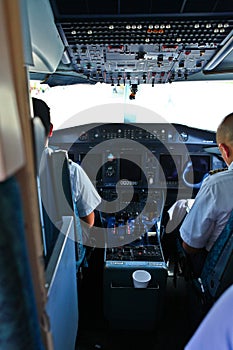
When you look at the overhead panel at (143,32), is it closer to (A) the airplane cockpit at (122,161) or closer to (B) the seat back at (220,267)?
(A) the airplane cockpit at (122,161)

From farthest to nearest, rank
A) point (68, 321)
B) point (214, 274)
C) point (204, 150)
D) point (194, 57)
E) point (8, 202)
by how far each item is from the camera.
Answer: point (204, 150) → point (194, 57) → point (214, 274) → point (68, 321) → point (8, 202)

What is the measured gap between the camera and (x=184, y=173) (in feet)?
11.1

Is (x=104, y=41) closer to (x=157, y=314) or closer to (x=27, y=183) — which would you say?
(x=27, y=183)

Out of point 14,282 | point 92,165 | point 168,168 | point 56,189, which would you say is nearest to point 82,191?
point 56,189

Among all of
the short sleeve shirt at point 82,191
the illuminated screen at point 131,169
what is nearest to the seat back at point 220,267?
the short sleeve shirt at point 82,191

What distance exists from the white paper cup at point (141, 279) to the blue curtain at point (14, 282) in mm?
1172

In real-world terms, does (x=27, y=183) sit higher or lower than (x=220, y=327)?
higher

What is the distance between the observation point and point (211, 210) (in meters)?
1.50

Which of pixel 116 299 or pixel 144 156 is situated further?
pixel 144 156

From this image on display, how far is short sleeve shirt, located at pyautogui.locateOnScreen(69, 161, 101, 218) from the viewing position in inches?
81.6

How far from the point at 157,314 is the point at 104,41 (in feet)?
5.66

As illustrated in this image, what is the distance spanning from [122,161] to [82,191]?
1.32 meters

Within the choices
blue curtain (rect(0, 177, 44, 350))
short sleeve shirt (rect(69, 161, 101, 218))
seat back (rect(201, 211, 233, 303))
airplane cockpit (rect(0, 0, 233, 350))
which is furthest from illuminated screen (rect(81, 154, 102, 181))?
blue curtain (rect(0, 177, 44, 350))

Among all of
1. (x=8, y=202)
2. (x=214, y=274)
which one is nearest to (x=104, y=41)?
(x=214, y=274)
